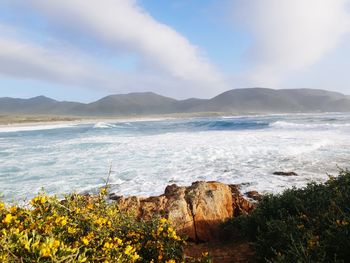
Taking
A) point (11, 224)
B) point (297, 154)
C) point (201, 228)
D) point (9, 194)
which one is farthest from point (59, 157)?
point (11, 224)

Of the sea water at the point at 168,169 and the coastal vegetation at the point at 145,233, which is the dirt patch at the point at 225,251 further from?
the sea water at the point at 168,169

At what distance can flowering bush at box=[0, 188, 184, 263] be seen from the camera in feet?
7.19

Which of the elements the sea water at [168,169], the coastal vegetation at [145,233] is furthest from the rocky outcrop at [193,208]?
the sea water at [168,169]

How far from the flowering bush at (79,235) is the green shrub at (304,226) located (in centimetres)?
132

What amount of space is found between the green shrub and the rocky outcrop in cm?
38

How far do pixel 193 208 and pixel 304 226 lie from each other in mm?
2100

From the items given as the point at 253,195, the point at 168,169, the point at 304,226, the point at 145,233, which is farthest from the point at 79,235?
the point at 168,169

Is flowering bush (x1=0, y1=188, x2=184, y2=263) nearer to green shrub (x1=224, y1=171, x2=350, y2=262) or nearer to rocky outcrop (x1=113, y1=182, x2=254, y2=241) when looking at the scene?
green shrub (x1=224, y1=171, x2=350, y2=262)

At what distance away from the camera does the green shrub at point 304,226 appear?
11.3ft

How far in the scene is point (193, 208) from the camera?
590 centimetres

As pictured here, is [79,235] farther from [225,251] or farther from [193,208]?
[193,208]

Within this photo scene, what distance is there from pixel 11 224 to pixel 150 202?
11.3 ft

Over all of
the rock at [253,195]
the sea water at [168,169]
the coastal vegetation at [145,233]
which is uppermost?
the coastal vegetation at [145,233]

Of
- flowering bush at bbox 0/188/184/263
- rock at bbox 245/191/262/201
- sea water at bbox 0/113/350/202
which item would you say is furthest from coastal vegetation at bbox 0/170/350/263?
sea water at bbox 0/113/350/202
